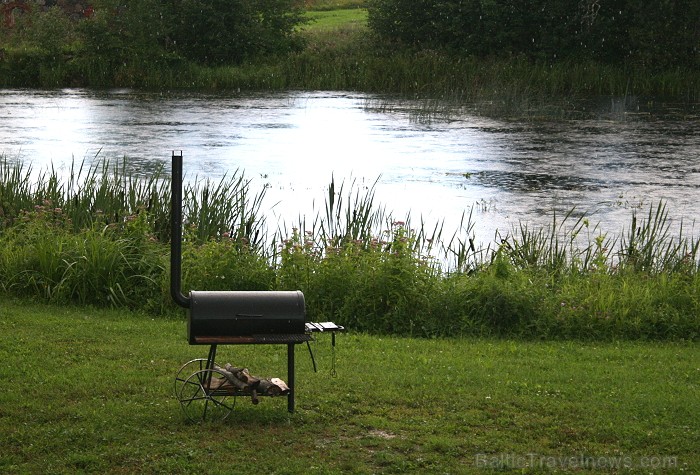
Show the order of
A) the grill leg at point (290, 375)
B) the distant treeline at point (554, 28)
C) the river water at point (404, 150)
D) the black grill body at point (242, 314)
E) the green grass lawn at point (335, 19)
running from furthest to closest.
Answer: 1. the green grass lawn at point (335, 19)
2. the distant treeline at point (554, 28)
3. the river water at point (404, 150)
4. the grill leg at point (290, 375)
5. the black grill body at point (242, 314)

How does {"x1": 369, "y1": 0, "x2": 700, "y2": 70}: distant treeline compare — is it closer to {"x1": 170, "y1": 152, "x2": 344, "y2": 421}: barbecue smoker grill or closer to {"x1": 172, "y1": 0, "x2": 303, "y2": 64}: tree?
{"x1": 172, "y1": 0, "x2": 303, "y2": 64}: tree

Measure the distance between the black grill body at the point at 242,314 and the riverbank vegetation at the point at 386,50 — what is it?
94.5ft

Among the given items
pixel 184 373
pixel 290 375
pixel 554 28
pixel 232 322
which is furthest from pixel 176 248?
pixel 554 28

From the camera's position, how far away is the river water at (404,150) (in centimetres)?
1620

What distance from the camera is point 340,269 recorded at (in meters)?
9.61

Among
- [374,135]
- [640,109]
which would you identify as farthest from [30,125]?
[640,109]

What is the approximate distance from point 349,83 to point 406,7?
675cm

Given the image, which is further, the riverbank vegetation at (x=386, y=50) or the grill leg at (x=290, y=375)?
the riverbank vegetation at (x=386, y=50)

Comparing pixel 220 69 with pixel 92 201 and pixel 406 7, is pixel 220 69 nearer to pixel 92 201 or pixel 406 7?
pixel 406 7

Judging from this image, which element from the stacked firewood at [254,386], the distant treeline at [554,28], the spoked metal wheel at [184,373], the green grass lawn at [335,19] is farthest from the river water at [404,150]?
the green grass lawn at [335,19]

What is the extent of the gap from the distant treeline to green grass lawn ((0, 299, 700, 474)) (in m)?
32.3

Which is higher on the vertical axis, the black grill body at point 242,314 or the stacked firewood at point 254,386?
the black grill body at point 242,314

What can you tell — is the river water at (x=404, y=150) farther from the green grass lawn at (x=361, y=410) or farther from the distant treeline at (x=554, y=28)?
the distant treeline at (x=554, y=28)

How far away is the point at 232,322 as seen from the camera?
18.6ft
